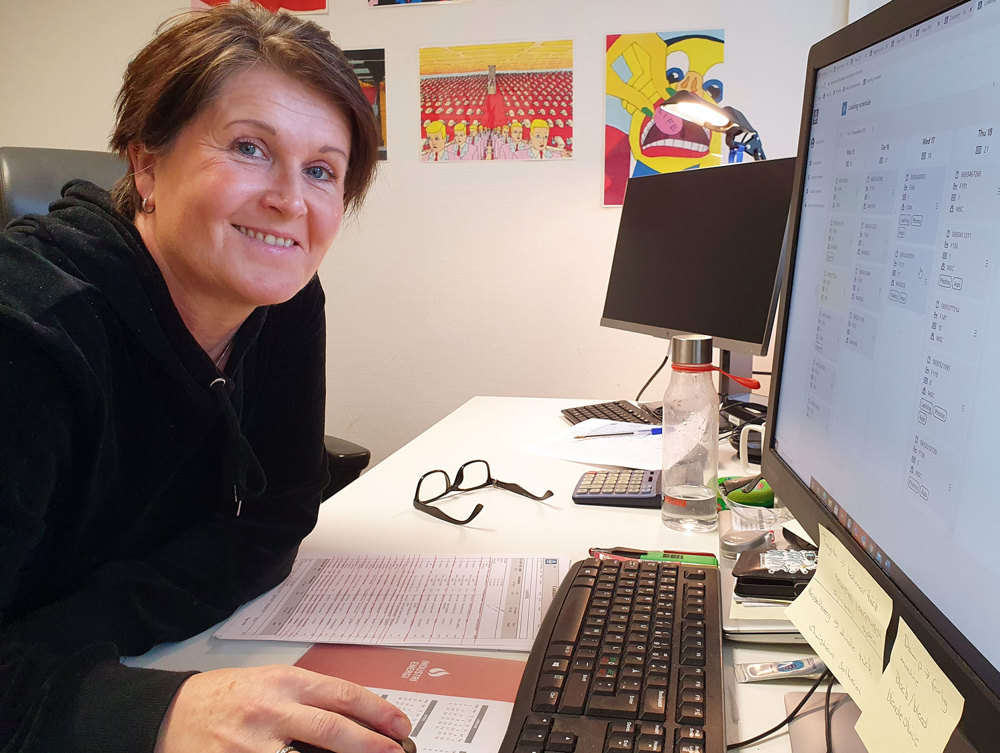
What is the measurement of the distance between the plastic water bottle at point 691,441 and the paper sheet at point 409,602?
221 millimetres

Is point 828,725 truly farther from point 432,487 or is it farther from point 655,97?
point 655,97

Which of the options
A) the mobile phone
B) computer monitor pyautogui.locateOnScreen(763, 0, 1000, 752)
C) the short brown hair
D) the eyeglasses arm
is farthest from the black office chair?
computer monitor pyautogui.locateOnScreen(763, 0, 1000, 752)

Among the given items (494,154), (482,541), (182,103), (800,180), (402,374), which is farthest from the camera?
(402,374)

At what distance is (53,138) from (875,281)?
2.95m

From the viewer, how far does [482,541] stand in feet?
3.28

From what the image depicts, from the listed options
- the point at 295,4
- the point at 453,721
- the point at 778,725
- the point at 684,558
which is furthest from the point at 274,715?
the point at 295,4

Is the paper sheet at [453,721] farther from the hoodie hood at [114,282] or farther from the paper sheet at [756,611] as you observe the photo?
the hoodie hood at [114,282]

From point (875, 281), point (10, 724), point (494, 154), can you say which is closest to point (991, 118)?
point (875, 281)

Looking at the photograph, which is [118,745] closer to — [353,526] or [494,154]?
[353,526]

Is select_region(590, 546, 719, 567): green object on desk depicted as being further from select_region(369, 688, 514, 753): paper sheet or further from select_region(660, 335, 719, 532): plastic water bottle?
select_region(369, 688, 514, 753): paper sheet

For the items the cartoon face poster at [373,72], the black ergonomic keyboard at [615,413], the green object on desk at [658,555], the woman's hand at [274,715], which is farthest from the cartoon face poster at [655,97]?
the woman's hand at [274,715]

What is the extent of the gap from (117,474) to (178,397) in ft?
0.33

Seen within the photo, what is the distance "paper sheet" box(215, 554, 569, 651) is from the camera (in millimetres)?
745

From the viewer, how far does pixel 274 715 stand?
1.81ft
